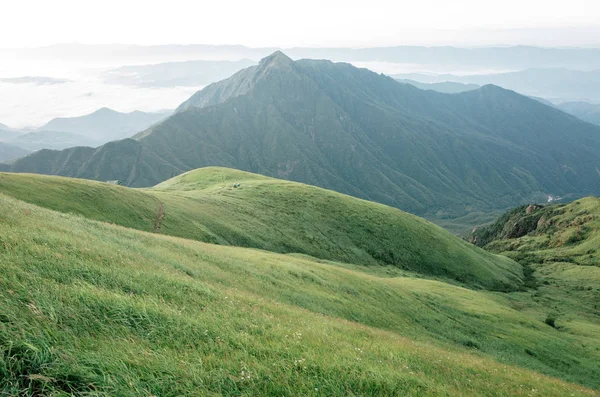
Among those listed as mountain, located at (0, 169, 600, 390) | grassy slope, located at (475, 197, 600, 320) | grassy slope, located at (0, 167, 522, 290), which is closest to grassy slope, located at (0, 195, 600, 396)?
mountain, located at (0, 169, 600, 390)

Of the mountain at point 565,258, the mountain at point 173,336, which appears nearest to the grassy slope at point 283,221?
the mountain at point 565,258

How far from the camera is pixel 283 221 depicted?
3268 inches

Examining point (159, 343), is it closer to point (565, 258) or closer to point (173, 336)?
point (173, 336)

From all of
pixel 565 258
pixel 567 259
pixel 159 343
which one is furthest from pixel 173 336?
pixel 565 258

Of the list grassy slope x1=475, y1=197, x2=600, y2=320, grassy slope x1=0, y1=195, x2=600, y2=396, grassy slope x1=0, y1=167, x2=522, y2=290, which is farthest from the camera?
grassy slope x1=475, y1=197, x2=600, y2=320

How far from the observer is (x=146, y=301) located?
1134 cm

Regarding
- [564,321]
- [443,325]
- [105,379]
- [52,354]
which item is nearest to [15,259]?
[52,354]

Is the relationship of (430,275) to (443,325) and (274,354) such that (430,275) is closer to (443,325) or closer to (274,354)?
(443,325)

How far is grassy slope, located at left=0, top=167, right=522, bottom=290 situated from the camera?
2152 inches

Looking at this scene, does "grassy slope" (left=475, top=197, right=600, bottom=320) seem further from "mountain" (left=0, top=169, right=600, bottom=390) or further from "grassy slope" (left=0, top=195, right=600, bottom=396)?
"grassy slope" (left=0, top=195, right=600, bottom=396)

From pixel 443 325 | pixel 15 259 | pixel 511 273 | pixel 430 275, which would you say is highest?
pixel 15 259

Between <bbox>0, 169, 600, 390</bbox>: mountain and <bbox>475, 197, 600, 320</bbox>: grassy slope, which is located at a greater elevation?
<bbox>0, 169, 600, 390</bbox>: mountain

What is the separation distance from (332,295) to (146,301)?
23795mm

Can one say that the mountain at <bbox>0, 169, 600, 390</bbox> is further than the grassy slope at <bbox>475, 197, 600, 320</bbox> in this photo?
No
